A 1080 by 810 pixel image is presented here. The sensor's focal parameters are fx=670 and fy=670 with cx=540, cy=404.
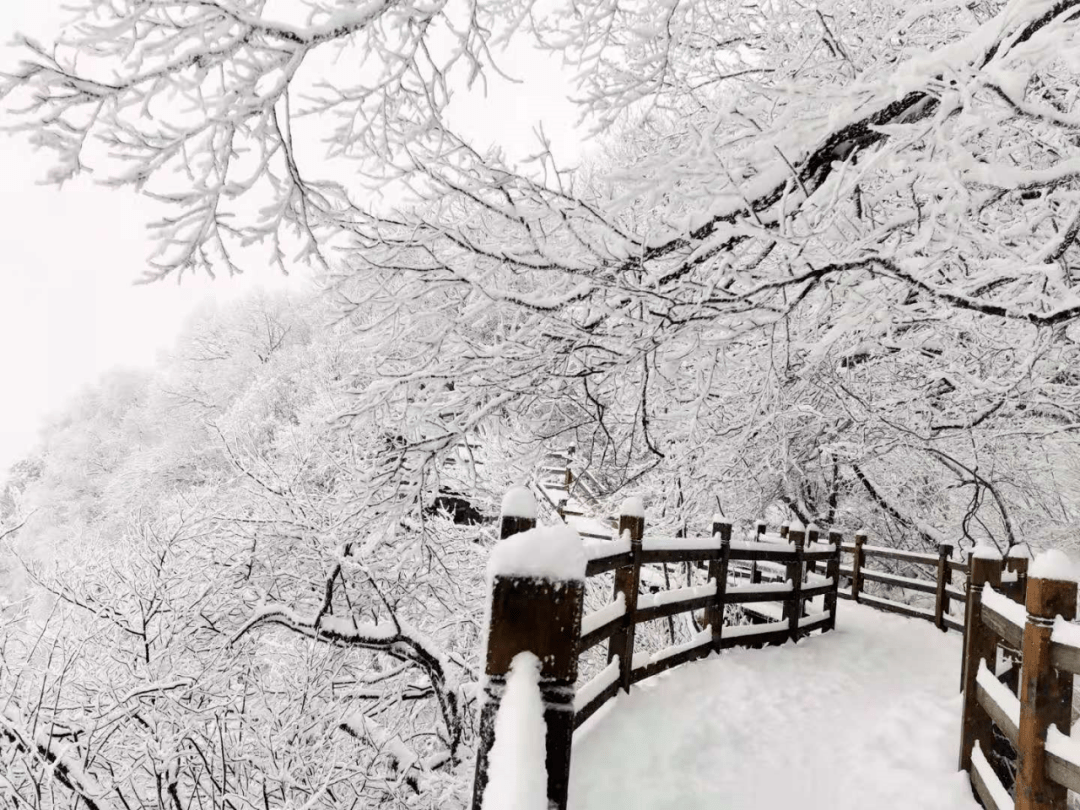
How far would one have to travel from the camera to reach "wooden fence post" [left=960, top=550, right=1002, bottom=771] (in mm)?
3933

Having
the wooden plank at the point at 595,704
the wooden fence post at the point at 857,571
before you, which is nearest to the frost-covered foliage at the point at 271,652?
the wooden plank at the point at 595,704

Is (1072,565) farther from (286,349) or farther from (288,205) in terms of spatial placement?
(286,349)

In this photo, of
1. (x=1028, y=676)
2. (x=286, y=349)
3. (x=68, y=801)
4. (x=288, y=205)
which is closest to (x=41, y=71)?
(x=288, y=205)

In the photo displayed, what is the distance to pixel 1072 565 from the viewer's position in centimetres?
284

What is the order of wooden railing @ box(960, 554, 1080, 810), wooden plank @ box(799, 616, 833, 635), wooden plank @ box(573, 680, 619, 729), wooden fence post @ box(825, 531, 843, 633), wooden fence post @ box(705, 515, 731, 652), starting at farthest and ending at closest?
wooden fence post @ box(825, 531, 843, 633)
wooden plank @ box(799, 616, 833, 635)
wooden fence post @ box(705, 515, 731, 652)
wooden plank @ box(573, 680, 619, 729)
wooden railing @ box(960, 554, 1080, 810)

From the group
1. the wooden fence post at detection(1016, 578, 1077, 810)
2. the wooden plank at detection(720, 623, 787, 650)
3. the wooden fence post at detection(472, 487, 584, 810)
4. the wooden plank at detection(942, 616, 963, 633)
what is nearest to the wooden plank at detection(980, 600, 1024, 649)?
the wooden fence post at detection(1016, 578, 1077, 810)

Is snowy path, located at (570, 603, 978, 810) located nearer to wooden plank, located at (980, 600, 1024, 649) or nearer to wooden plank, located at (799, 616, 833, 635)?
wooden plank, located at (980, 600, 1024, 649)

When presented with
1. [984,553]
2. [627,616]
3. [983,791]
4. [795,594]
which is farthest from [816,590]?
[983,791]

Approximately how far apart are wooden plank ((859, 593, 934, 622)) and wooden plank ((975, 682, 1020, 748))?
7.49 meters

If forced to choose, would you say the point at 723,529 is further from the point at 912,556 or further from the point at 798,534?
the point at 912,556

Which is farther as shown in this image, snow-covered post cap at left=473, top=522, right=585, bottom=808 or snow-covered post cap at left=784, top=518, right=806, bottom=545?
snow-covered post cap at left=784, top=518, right=806, bottom=545

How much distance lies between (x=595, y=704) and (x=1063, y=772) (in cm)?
241

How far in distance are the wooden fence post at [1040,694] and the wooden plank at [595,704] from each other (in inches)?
79.9

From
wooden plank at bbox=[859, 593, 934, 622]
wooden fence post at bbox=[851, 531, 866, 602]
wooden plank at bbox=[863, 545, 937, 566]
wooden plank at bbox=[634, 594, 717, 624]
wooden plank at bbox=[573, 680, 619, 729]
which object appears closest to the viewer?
wooden plank at bbox=[573, 680, 619, 729]
